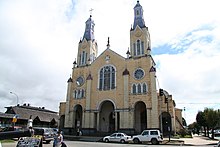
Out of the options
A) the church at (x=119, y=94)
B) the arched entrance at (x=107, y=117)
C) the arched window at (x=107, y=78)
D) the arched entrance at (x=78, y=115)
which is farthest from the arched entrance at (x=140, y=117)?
the arched entrance at (x=78, y=115)

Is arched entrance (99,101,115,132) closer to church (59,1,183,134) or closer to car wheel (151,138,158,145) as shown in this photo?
church (59,1,183,134)

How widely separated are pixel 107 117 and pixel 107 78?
24.9ft

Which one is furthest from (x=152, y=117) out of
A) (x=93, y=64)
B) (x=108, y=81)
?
(x=93, y=64)

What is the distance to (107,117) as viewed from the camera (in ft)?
129

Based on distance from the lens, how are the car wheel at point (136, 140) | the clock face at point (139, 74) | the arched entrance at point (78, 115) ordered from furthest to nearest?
the arched entrance at point (78, 115) < the clock face at point (139, 74) < the car wheel at point (136, 140)

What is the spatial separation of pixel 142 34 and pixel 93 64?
1145 cm

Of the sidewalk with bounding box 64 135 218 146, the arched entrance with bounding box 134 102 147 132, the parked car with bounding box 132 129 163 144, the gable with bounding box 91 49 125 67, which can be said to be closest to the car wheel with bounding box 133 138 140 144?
the parked car with bounding box 132 129 163 144

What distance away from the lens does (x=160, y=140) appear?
24.8 m

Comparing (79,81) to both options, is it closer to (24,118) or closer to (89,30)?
(89,30)

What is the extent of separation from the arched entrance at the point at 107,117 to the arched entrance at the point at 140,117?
14.6 feet

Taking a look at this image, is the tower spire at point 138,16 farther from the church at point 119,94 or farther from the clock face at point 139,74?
the clock face at point 139,74

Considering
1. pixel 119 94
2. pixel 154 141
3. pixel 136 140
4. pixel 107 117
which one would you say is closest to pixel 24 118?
pixel 107 117

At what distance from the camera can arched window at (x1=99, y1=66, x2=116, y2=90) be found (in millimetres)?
38438

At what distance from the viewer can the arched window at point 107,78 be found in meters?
38.4
